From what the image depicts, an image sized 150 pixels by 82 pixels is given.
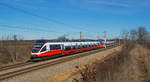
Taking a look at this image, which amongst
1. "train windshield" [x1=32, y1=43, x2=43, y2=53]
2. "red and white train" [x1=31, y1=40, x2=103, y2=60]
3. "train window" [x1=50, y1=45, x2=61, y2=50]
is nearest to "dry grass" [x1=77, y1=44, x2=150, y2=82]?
"red and white train" [x1=31, y1=40, x2=103, y2=60]

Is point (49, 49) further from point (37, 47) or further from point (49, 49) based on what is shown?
point (37, 47)

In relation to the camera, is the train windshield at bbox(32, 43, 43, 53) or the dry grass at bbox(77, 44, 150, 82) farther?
the train windshield at bbox(32, 43, 43, 53)

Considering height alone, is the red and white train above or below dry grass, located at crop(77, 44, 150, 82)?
above

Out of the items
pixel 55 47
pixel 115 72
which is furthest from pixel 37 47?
pixel 115 72

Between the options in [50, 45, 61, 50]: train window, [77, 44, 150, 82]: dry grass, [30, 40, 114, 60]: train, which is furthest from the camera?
[50, 45, 61, 50]: train window

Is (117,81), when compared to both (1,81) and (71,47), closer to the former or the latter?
(1,81)

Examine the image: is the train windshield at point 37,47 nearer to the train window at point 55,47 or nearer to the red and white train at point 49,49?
the red and white train at point 49,49

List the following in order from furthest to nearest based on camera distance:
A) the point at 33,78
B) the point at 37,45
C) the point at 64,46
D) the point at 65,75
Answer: the point at 64,46
the point at 37,45
the point at 65,75
the point at 33,78

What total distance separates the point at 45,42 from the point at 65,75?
30.4 feet

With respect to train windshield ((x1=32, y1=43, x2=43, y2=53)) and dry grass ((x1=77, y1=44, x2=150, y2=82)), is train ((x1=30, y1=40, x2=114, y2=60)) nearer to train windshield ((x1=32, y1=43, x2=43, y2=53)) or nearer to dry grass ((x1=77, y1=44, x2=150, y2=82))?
train windshield ((x1=32, y1=43, x2=43, y2=53))

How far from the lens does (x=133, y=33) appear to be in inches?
2726

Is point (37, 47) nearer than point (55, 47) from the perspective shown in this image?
Yes

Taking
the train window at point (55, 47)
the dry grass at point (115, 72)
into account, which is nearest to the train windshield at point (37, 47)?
the train window at point (55, 47)

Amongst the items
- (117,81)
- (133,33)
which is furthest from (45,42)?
(133,33)
